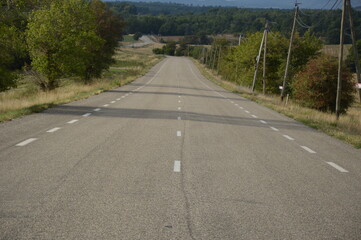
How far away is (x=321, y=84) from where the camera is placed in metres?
36.4

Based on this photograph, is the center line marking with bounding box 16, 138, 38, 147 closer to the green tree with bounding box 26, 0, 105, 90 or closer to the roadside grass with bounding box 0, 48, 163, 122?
the roadside grass with bounding box 0, 48, 163, 122

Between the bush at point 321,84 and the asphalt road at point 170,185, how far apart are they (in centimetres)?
2350

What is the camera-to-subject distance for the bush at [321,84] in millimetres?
36125

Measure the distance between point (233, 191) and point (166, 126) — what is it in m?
7.98

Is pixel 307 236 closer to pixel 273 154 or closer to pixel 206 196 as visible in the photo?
pixel 206 196

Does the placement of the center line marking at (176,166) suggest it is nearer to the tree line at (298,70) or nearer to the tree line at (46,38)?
the tree line at (46,38)

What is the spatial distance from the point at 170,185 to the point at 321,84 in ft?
102

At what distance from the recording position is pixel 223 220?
5672mm

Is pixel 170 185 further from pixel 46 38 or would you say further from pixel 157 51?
pixel 157 51

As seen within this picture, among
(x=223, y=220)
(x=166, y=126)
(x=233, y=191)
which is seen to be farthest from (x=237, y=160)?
(x=166, y=126)

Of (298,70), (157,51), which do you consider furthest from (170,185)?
(157,51)

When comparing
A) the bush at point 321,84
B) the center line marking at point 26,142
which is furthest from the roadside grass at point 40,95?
the bush at point 321,84

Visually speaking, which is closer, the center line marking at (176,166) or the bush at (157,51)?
the center line marking at (176,166)

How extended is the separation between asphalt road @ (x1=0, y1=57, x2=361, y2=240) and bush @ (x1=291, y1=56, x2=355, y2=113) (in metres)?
23.5
